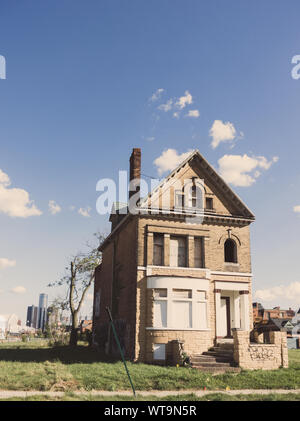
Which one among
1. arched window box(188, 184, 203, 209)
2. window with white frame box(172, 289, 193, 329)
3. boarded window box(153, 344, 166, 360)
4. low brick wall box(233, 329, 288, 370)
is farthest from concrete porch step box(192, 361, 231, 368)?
arched window box(188, 184, 203, 209)

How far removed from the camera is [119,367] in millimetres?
19672

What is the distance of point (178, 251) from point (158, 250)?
1315mm

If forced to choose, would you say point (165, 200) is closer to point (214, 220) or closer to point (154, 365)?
point (214, 220)

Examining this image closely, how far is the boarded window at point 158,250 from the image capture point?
24.8m

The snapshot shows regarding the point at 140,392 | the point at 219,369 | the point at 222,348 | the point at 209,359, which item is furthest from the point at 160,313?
the point at 140,392

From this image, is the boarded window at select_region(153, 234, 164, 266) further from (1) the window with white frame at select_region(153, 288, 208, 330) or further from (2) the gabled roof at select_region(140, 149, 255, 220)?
(2) the gabled roof at select_region(140, 149, 255, 220)

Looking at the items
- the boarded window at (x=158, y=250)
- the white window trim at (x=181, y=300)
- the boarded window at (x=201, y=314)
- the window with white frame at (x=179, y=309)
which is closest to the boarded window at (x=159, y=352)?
the white window trim at (x=181, y=300)

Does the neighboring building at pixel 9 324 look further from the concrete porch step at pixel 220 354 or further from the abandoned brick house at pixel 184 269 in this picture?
the concrete porch step at pixel 220 354

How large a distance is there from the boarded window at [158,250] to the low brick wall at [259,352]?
20.3ft

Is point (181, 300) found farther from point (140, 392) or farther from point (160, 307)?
point (140, 392)

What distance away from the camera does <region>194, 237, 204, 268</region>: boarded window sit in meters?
25.3

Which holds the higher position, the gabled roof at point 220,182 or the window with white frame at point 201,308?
the gabled roof at point 220,182
